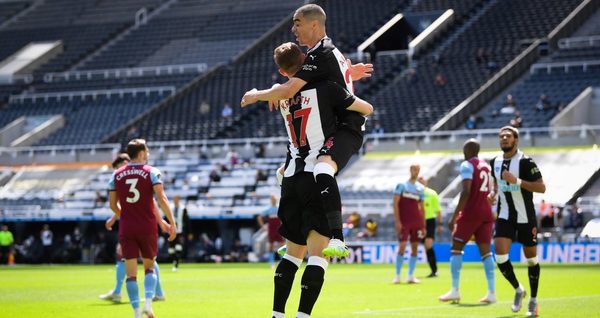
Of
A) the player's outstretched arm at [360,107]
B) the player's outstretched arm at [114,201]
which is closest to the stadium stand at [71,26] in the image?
the player's outstretched arm at [114,201]

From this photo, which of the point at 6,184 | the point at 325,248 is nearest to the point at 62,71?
the point at 6,184

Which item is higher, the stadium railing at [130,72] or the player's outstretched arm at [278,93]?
the stadium railing at [130,72]

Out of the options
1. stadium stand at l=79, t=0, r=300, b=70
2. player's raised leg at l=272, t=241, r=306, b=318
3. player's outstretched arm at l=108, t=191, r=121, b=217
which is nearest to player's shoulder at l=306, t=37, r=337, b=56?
player's raised leg at l=272, t=241, r=306, b=318

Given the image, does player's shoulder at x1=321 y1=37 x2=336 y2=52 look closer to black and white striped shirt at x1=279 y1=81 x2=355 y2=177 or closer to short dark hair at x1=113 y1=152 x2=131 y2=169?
black and white striped shirt at x1=279 y1=81 x2=355 y2=177


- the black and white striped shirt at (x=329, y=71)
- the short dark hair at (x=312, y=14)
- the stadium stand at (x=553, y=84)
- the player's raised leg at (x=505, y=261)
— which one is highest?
the stadium stand at (x=553, y=84)

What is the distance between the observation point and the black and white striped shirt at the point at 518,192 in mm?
14461

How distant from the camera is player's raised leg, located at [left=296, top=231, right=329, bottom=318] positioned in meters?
9.54

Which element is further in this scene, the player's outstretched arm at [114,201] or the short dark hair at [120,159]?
the short dark hair at [120,159]

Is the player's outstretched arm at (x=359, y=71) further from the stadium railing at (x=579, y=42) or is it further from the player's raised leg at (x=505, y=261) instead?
the stadium railing at (x=579, y=42)

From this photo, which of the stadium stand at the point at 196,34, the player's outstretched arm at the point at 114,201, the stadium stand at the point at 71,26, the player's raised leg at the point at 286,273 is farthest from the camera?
the stadium stand at the point at 71,26

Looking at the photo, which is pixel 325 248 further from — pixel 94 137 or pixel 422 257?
pixel 94 137

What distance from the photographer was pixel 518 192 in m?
14.5

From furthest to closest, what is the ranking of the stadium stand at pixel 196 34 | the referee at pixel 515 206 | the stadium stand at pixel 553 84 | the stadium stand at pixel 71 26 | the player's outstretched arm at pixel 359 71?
the stadium stand at pixel 71 26 < the stadium stand at pixel 196 34 < the stadium stand at pixel 553 84 < the referee at pixel 515 206 < the player's outstretched arm at pixel 359 71

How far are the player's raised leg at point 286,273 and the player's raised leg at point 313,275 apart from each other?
0.32 meters
